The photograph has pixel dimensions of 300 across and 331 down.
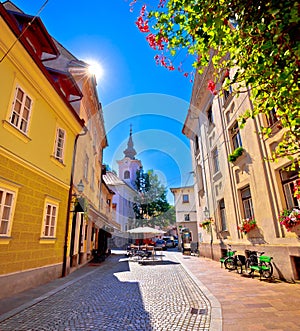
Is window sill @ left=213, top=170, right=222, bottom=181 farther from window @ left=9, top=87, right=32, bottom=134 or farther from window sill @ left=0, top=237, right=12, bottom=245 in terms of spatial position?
window sill @ left=0, top=237, right=12, bottom=245

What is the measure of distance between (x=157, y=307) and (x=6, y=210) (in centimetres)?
490

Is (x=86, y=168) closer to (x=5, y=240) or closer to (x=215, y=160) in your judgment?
(x=5, y=240)

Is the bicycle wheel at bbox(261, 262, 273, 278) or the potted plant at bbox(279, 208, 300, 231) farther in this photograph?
the bicycle wheel at bbox(261, 262, 273, 278)

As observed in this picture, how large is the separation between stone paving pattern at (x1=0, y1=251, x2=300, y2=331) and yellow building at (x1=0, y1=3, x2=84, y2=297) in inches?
41.4

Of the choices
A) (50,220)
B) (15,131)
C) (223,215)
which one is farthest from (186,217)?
(15,131)

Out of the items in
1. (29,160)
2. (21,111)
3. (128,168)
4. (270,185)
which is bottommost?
(270,185)

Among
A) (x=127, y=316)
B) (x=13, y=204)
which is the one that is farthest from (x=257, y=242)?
(x=13, y=204)

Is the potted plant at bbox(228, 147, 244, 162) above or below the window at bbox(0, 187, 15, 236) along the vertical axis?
above

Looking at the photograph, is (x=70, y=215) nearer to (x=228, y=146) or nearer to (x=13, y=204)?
(x=13, y=204)

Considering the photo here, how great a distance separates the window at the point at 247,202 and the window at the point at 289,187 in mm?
2607

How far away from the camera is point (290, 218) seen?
7.06m

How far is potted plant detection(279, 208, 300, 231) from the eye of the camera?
22.6 ft

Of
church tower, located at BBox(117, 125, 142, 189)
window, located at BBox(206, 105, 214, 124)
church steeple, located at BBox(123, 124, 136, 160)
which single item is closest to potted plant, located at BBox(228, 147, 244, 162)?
window, located at BBox(206, 105, 214, 124)

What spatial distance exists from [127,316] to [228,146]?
10494mm
